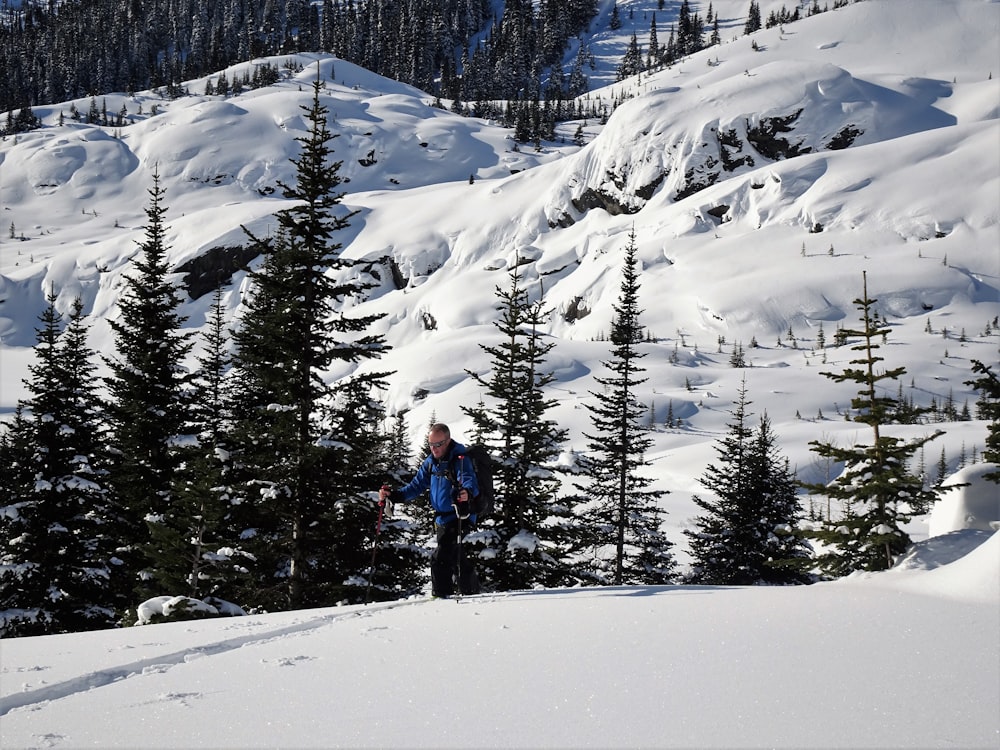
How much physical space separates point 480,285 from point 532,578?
9876 centimetres

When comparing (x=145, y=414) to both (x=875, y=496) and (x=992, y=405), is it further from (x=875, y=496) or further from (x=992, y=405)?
(x=992, y=405)

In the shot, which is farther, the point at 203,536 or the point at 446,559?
the point at 203,536

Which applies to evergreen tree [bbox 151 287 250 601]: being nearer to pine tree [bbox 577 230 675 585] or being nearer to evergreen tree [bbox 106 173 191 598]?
evergreen tree [bbox 106 173 191 598]

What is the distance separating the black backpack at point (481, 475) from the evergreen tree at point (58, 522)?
11.3m

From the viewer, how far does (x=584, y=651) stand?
4.83 meters

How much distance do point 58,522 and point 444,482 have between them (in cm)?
1175

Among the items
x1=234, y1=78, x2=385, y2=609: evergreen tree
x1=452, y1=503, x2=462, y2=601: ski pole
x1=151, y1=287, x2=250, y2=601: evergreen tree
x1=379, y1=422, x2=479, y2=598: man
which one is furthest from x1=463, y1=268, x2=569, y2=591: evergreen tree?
x1=379, y1=422, x2=479, y2=598: man

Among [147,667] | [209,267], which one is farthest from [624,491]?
[209,267]

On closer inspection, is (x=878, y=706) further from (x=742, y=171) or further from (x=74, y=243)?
(x=74, y=243)

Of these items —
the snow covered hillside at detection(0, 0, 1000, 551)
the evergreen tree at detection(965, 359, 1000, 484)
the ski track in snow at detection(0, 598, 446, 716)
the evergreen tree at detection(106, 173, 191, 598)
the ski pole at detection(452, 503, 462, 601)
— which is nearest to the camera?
the ski track in snow at detection(0, 598, 446, 716)

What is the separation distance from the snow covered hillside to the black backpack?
3413 centimetres

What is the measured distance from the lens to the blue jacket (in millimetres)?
8047

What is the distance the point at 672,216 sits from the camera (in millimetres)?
110125

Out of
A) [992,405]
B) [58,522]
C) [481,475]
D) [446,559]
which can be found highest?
[992,405]
